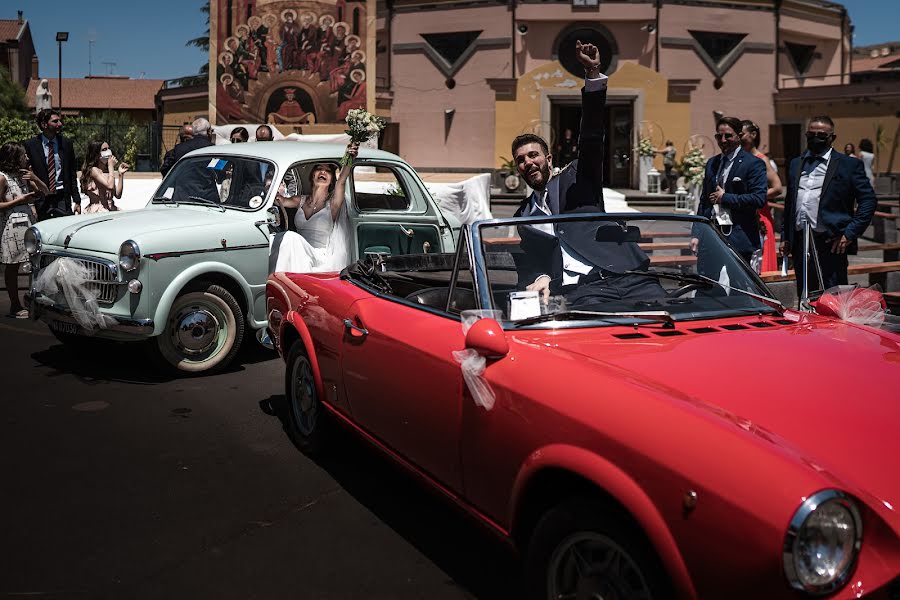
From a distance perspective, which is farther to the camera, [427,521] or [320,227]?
[320,227]

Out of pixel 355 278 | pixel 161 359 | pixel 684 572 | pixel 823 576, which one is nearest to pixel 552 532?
pixel 684 572

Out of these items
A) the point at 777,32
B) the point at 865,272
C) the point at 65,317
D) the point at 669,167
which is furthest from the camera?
the point at 777,32

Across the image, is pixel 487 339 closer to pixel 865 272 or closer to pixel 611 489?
pixel 611 489

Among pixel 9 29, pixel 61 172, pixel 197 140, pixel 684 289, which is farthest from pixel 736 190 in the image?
pixel 9 29

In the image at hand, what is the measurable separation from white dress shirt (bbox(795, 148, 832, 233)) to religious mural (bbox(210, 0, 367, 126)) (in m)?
18.1

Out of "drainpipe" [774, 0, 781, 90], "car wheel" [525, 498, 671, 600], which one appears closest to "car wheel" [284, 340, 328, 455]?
"car wheel" [525, 498, 671, 600]

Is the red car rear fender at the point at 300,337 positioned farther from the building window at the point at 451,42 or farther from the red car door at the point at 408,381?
the building window at the point at 451,42

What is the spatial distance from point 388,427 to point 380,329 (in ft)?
1.36

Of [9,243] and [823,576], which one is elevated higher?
[9,243]

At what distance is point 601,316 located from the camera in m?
3.23

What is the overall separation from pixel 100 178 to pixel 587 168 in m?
7.86

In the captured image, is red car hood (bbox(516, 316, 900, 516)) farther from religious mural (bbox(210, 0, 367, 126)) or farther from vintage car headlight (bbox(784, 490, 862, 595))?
religious mural (bbox(210, 0, 367, 126))

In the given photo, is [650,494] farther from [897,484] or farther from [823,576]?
[897,484]

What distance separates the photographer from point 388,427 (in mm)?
3670
